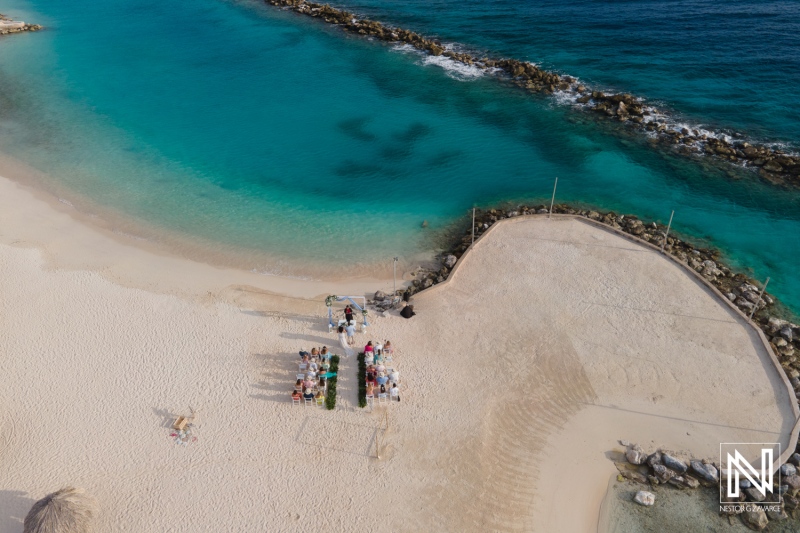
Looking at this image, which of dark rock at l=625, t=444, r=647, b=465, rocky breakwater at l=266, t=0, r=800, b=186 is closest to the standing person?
dark rock at l=625, t=444, r=647, b=465

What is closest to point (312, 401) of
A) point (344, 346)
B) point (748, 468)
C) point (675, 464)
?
point (344, 346)

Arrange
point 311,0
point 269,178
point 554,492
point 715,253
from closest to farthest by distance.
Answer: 1. point 554,492
2. point 715,253
3. point 269,178
4. point 311,0

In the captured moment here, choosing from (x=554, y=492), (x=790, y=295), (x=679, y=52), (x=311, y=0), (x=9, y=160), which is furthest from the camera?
(x=311, y=0)

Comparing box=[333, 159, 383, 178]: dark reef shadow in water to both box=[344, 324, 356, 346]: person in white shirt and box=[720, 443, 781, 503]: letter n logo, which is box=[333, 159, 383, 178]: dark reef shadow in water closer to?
box=[344, 324, 356, 346]: person in white shirt

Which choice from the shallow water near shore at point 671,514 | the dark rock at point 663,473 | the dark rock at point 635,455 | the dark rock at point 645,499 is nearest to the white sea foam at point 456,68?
the dark rock at point 635,455

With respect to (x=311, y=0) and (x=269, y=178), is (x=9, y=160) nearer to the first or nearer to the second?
(x=269, y=178)

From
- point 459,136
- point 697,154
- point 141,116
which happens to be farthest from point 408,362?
point 141,116
